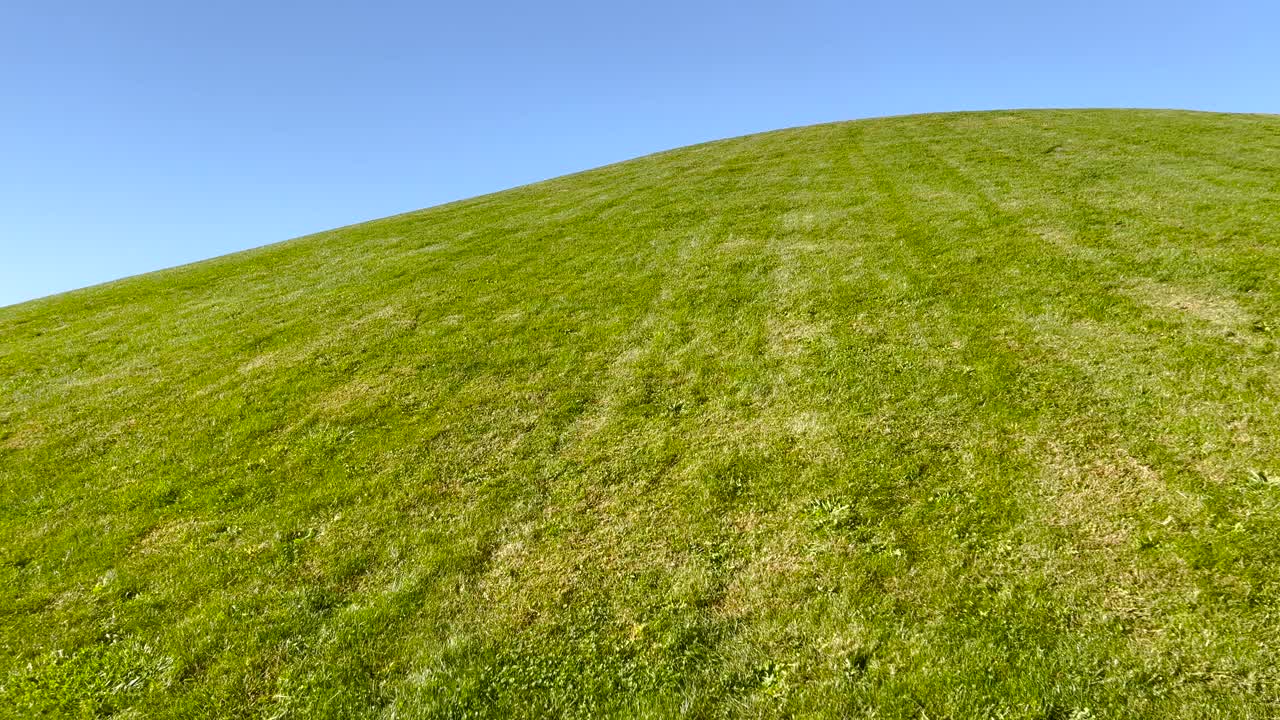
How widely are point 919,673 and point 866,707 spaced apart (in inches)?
27.5

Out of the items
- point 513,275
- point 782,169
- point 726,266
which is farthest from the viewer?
point 782,169

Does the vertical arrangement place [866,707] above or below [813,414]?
below

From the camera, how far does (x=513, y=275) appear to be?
830 inches

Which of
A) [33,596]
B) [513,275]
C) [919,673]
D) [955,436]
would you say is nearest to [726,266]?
[513,275]

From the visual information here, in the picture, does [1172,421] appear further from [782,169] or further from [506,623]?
[782,169]

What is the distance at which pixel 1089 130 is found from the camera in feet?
107

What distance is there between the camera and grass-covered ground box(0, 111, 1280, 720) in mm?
6250

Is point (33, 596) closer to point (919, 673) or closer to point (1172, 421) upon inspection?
point (919, 673)

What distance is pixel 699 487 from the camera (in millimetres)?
9328

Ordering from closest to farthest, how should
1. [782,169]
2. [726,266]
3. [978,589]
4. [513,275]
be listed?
[978,589]
[726,266]
[513,275]
[782,169]

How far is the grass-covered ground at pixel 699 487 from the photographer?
6250mm

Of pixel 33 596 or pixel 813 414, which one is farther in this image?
pixel 813 414

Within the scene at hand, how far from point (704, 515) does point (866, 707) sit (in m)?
3.45

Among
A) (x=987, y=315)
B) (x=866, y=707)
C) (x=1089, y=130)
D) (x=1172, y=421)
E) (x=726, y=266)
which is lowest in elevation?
(x=866, y=707)
